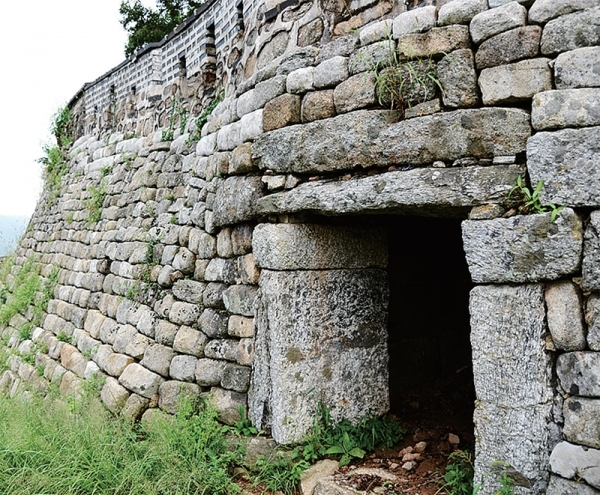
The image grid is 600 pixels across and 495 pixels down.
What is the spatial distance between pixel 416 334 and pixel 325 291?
148 cm

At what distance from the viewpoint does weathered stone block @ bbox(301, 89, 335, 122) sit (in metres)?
3.09

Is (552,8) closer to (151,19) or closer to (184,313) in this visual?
(184,313)

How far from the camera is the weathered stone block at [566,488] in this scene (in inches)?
88.0

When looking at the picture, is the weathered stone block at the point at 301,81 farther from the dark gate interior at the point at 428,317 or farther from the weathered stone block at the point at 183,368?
the weathered stone block at the point at 183,368

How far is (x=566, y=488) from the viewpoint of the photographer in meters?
Answer: 2.29

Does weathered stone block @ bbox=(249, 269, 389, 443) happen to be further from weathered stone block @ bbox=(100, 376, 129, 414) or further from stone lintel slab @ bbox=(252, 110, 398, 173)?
weathered stone block @ bbox=(100, 376, 129, 414)

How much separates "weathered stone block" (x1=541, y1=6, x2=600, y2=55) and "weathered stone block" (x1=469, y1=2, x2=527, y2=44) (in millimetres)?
125

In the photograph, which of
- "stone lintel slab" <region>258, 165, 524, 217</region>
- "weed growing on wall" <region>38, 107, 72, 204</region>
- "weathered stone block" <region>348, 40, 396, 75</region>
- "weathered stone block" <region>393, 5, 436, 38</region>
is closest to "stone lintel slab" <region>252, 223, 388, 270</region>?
"stone lintel slab" <region>258, 165, 524, 217</region>

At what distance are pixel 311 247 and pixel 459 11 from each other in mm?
1448

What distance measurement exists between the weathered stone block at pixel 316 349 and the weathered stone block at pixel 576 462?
4.53 ft

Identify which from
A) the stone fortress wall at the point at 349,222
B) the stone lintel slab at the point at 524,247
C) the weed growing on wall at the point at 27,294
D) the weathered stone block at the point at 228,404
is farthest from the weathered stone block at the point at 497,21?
the weed growing on wall at the point at 27,294

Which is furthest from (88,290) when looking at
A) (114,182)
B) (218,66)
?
(218,66)

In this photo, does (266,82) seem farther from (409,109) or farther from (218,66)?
(218,66)

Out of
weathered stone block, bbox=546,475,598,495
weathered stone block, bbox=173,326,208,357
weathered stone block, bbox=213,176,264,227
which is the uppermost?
weathered stone block, bbox=213,176,264,227
